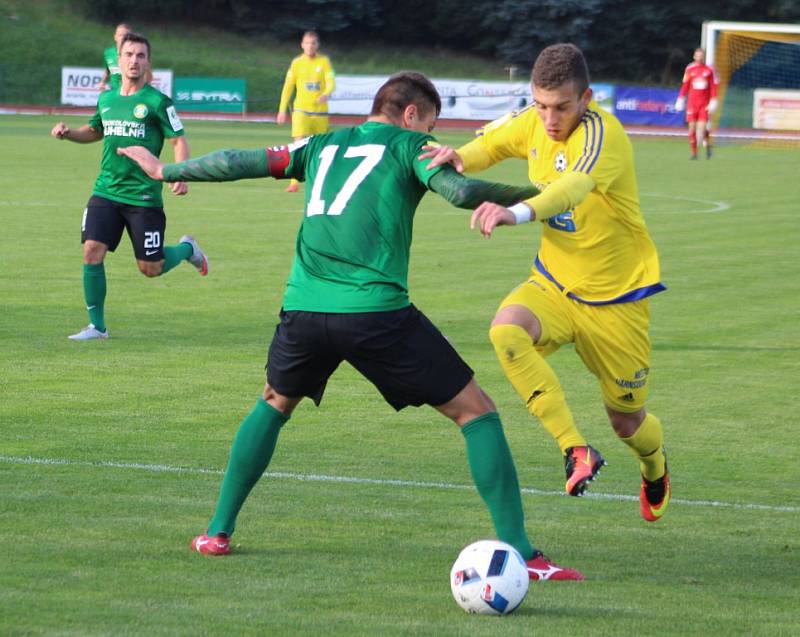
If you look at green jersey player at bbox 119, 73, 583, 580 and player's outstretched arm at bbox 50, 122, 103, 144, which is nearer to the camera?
green jersey player at bbox 119, 73, 583, 580

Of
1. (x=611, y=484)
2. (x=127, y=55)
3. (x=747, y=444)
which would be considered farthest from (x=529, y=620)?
(x=127, y=55)

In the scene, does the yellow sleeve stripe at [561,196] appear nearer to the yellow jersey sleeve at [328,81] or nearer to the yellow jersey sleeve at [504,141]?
the yellow jersey sleeve at [504,141]

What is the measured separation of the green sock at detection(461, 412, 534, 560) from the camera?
5535mm

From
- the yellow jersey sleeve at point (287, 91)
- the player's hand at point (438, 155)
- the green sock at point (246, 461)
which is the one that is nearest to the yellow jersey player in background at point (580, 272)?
the player's hand at point (438, 155)

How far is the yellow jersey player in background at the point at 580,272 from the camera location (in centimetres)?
607

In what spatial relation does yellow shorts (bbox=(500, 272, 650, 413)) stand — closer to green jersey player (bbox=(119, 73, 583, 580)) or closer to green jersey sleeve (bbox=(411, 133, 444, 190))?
green jersey player (bbox=(119, 73, 583, 580))

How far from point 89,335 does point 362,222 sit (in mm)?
6107

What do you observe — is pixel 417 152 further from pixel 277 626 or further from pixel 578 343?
pixel 277 626

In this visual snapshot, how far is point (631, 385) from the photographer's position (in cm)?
644

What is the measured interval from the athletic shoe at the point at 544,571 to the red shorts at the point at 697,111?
1157 inches

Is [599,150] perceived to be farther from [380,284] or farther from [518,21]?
[518,21]

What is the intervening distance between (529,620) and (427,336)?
1.06m

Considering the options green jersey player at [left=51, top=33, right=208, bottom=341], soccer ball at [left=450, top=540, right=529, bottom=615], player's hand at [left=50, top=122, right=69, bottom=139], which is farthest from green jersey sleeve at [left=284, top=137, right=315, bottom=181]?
green jersey player at [left=51, top=33, right=208, bottom=341]

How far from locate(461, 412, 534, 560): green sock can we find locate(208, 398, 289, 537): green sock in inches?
30.0
